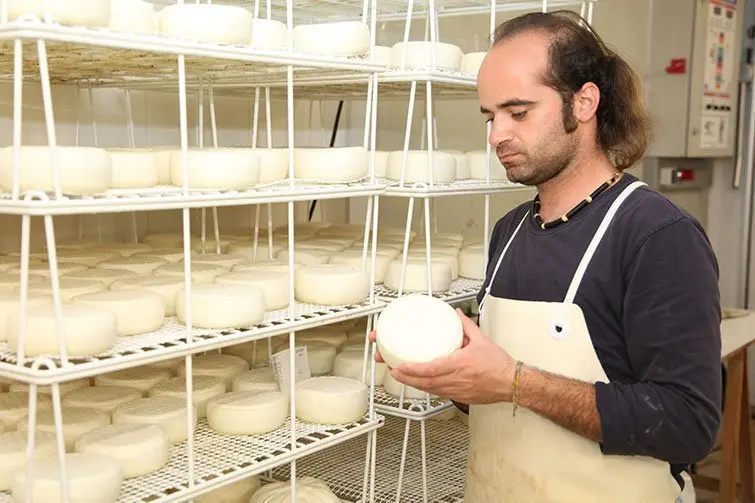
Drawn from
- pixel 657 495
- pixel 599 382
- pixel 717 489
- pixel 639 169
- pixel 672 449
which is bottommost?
pixel 717 489

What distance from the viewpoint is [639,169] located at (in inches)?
170

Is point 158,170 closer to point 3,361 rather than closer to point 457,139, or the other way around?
point 3,361

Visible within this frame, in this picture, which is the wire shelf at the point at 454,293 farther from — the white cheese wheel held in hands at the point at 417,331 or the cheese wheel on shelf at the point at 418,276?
the white cheese wheel held in hands at the point at 417,331

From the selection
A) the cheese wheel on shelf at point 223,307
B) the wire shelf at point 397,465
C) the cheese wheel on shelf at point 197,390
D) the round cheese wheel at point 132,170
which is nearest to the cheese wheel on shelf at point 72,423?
the cheese wheel on shelf at point 197,390

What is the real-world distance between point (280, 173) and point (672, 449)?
112 cm

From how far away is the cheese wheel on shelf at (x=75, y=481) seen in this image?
58.9 inches

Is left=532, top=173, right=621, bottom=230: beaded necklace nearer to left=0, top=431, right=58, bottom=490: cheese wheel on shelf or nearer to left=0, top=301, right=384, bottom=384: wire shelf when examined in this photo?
left=0, top=301, right=384, bottom=384: wire shelf

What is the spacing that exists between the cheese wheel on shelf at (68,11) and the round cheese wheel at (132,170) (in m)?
0.36

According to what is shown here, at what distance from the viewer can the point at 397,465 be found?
261 cm

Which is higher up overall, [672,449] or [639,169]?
[639,169]

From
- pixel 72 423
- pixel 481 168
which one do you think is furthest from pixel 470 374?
pixel 481 168

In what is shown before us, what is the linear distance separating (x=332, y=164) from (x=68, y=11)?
2.71 ft

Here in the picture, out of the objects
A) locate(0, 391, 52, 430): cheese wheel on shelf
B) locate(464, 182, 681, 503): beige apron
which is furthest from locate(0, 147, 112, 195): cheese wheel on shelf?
locate(464, 182, 681, 503): beige apron

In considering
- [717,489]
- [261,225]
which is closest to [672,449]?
[261,225]
